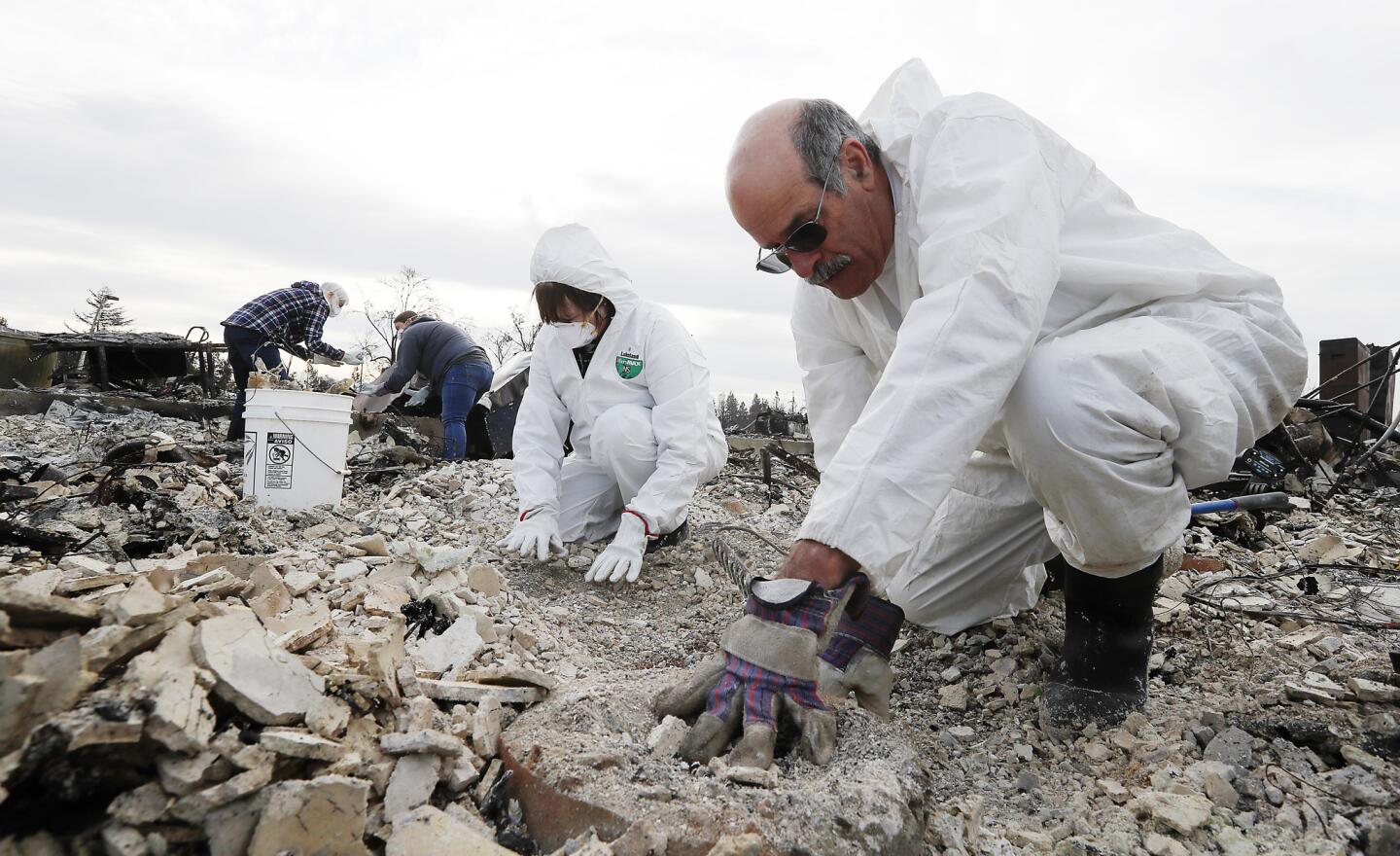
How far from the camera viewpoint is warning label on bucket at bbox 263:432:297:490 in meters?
3.85

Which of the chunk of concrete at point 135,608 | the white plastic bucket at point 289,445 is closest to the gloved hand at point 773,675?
the chunk of concrete at point 135,608

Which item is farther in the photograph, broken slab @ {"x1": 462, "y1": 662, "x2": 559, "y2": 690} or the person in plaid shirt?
the person in plaid shirt

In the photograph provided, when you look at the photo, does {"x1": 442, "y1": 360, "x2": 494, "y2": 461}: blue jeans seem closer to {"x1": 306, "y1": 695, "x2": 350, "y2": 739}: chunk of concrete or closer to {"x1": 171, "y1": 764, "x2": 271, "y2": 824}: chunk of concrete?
{"x1": 306, "y1": 695, "x2": 350, "y2": 739}: chunk of concrete

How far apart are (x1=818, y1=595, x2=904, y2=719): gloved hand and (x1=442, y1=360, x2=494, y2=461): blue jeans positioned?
4.98m

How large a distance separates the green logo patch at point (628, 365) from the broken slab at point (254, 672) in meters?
2.44

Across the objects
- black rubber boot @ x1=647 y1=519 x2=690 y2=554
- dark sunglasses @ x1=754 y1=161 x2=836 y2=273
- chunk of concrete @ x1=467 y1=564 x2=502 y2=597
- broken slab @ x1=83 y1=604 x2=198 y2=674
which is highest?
dark sunglasses @ x1=754 y1=161 x2=836 y2=273

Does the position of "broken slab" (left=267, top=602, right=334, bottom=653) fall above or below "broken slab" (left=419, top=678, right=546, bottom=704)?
above

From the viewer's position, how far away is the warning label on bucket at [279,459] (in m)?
3.85

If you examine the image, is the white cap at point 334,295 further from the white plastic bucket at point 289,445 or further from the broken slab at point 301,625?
the broken slab at point 301,625

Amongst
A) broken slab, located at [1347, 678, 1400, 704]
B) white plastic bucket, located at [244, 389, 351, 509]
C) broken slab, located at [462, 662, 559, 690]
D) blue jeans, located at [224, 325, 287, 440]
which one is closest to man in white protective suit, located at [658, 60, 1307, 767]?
broken slab, located at [462, 662, 559, 690]

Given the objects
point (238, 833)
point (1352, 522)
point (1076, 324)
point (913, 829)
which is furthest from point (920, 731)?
point (1352, 522)

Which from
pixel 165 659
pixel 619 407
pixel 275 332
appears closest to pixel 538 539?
pixel 619 407

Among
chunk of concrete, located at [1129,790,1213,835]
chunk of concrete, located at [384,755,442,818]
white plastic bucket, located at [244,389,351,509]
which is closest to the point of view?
chunk of concrete, located at [384,755,442,818]

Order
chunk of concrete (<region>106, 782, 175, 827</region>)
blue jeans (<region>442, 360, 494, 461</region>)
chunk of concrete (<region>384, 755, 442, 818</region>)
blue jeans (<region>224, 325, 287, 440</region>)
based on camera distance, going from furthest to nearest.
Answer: blue jeans (<region>224, 325, 287, 440</region>)
blue jeans (<region>442, 360, 494, 461</region>)
chunk of concrete (<region>384, 755, 442, 818</region>)
chunk of concrete (<region>106, 782, 175, 827</region>)
